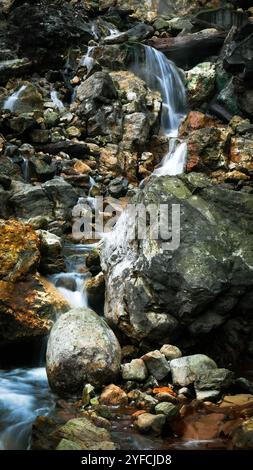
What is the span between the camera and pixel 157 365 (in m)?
6.74

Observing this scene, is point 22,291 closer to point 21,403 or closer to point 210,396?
point 21,403

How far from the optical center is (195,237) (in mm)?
7500

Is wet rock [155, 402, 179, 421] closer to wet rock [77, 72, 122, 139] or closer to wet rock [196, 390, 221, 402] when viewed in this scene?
wet rock [196, 390, 221, 402]

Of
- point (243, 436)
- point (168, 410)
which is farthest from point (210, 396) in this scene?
point (243, 436)

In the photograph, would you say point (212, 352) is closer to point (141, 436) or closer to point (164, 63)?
point (141, 436)

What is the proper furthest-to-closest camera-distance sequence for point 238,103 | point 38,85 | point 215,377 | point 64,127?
point 38,85 → point 238,103 → point 64,127 → point 215,377

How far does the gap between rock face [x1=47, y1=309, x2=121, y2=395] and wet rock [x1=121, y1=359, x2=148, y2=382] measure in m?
0.12

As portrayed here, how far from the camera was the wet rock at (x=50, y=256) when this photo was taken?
30.0ft

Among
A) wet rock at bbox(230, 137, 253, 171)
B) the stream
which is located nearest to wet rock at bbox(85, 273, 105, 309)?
the stream

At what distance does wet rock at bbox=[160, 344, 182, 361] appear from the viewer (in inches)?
277

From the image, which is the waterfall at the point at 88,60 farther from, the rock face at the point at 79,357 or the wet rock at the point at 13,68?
the rock face at the point at 79,357

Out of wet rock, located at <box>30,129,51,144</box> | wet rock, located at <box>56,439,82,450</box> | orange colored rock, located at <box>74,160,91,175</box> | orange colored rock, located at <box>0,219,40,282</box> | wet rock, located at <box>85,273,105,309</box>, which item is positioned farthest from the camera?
wet rock, located at <box>30,129,51,144</box>
